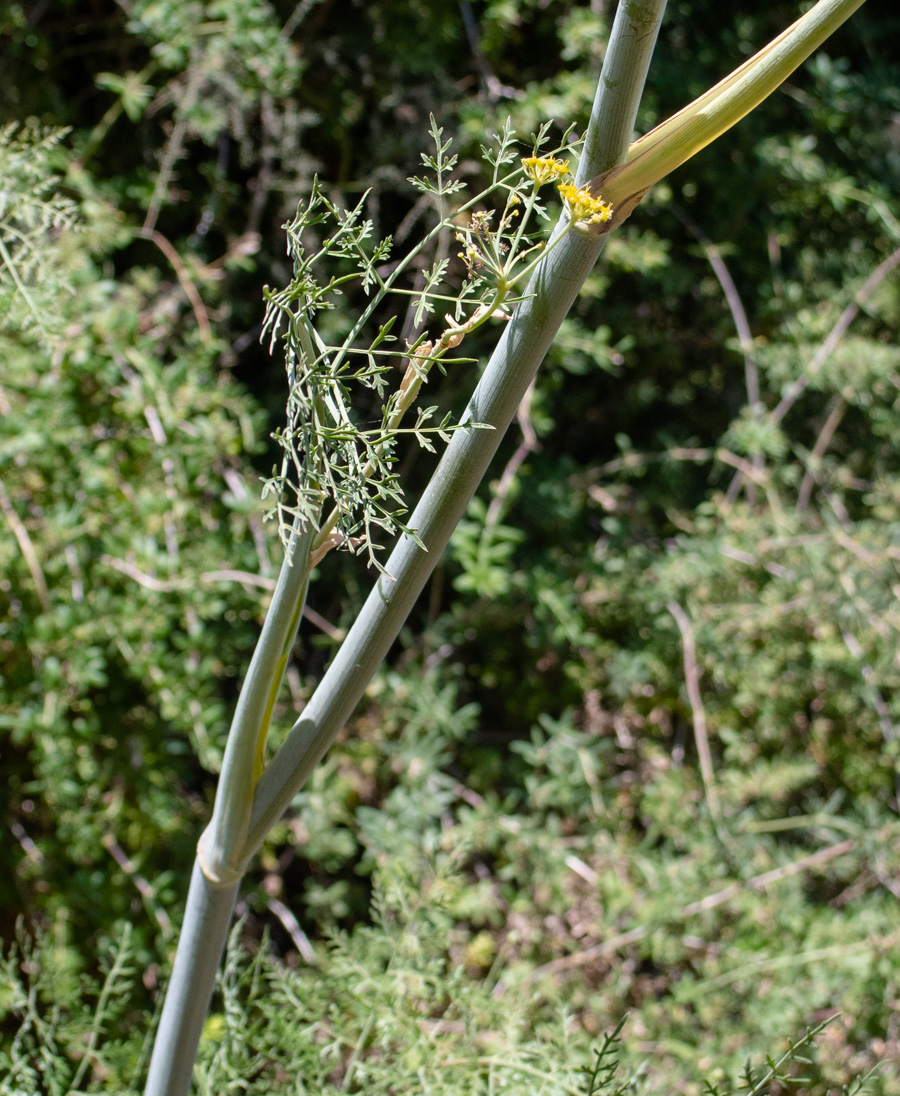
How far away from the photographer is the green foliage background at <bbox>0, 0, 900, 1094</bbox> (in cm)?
120

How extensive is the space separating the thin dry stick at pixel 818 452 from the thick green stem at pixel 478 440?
1.36 m

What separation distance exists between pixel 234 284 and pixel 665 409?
3.01 ft

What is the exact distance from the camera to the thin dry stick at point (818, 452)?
1621 millimetres

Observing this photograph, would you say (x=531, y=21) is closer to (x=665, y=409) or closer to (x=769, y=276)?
(x=769, y=276)

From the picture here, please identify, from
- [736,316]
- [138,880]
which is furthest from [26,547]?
[736,316]

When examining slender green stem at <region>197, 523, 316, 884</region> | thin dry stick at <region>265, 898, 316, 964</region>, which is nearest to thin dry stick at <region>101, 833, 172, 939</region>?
thin dry stick at <region>265, 898, 316, 964</region>

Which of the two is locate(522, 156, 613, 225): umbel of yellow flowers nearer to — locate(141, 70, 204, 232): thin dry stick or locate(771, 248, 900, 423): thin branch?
locate(141, 70, 204, 232): thin dry stick

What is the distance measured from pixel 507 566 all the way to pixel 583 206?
4.05ft

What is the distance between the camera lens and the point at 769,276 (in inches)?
69.1

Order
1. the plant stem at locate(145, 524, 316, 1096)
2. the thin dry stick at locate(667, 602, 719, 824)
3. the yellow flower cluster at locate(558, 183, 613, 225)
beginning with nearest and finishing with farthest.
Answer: the yellow flower cluster at locate(558, 183, 613, 225), the plant stem at locate(145, 524, 316, 1096), the thin dry stick at locate(667, 602, 719, 824)

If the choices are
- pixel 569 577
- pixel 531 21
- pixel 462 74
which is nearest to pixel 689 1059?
pixel 569 577

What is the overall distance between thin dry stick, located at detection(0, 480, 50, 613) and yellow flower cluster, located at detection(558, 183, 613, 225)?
99 cm

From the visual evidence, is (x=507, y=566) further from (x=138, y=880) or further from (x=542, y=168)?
(x=542, y=168)

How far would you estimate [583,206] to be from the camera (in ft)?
1.14
